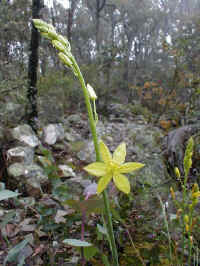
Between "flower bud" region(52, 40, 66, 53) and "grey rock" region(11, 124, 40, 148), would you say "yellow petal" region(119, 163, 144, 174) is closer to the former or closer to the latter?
"flower bud" region(52, 40, 66, 53)

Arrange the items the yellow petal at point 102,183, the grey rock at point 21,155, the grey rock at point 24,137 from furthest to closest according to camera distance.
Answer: the grey rock at point 24,137 → the grey rock at point 21,155 → the yellow petal at point 102,183

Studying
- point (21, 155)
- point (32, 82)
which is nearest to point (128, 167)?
point (21, 155)

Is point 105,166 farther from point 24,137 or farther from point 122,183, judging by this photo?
point 24,137

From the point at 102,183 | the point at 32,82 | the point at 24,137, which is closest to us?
the point at 102,183

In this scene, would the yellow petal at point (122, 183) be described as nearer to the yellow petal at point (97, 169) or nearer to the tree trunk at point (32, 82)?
the yellow petal at point (97, 169)

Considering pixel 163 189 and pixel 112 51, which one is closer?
pixel 163 189

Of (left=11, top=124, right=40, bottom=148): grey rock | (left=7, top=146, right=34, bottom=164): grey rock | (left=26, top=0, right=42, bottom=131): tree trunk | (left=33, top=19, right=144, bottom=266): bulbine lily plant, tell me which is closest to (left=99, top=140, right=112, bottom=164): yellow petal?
(left=33, top=19, right=144, bottom=266): bulbine lily plant

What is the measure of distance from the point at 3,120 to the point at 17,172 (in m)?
1.37

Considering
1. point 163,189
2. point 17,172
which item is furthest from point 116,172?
point 17,172

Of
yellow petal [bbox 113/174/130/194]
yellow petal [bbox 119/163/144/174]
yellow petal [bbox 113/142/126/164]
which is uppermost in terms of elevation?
yellow petal [bbox 113/142/126/164]

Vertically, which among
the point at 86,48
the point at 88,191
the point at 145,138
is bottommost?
the point at 145,138

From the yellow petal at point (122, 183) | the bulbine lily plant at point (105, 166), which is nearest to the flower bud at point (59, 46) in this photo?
the bulbine lily plant at point (105, 166)

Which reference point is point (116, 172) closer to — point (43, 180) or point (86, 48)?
point (43, 180)

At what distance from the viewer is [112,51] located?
6.94 metres
